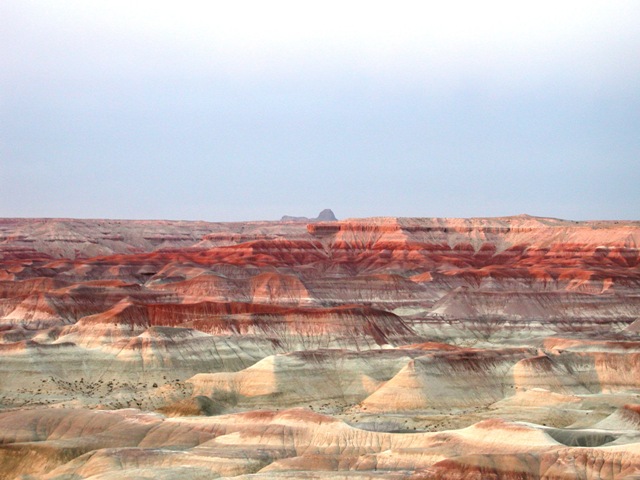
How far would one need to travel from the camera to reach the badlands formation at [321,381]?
210 ft

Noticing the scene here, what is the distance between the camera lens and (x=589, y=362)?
10775cm

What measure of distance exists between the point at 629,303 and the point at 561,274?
23386 mm

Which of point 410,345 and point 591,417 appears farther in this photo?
point 410,345

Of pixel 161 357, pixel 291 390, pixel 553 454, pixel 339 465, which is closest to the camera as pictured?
pixel 553 454

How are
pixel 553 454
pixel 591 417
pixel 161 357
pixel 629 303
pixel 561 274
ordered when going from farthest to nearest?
pixel 561 274, pixel 629 303, pixel 161 357, pixel 591 417, pixel 553 454

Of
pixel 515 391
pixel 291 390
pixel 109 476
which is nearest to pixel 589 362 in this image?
pixel 515 391

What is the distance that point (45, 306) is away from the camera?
14250 cm

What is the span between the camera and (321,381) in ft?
327

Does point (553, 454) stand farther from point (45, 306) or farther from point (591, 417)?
point (45, 306)

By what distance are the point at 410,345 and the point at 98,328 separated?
32.9 metres

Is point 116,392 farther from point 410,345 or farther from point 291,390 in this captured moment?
point 410,345

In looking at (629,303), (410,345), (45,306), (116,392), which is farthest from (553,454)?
(629,303)

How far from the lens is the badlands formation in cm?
6394

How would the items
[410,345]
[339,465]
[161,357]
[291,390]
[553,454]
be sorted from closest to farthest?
1. [553,454]
2. [339,465]
3. [291,390]
4. [161,357]
5. [410,345]
